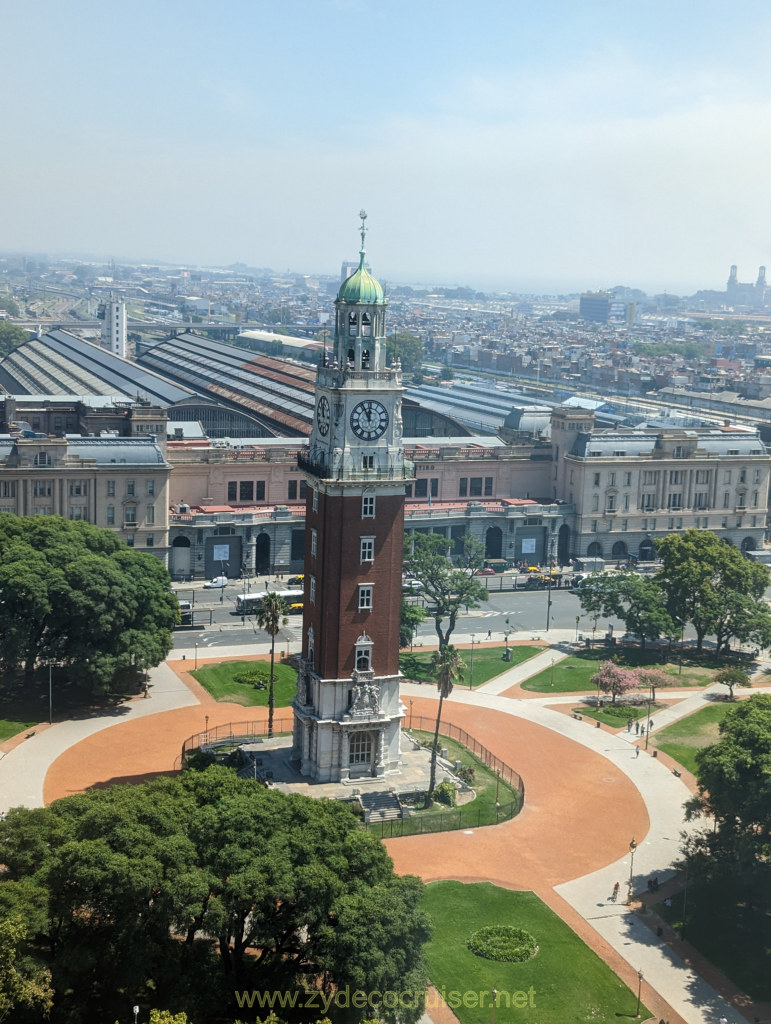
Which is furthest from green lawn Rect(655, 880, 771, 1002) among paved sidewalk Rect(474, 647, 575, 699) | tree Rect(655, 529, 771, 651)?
tree Rect(655, 529, 771, 651)

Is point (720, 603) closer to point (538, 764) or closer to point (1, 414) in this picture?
point (538, 764)

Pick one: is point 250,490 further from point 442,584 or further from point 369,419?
point 369,419

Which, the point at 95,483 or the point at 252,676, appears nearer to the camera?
the point at 252,676

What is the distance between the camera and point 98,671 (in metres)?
102

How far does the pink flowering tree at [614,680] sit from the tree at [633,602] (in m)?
12.8

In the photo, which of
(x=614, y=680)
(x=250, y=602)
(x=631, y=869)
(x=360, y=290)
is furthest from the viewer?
(x=250, y=602)

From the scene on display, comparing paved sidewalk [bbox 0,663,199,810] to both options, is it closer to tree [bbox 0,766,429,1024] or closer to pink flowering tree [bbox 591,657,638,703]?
tree [bbox 0,766,429,1024]

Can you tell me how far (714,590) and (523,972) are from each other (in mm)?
65587

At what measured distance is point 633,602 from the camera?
12762 cm

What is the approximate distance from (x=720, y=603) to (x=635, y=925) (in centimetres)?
5609

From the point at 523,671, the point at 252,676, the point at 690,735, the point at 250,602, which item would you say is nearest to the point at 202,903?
the point at 252,676

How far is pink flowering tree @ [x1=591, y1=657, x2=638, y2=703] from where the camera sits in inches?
4370

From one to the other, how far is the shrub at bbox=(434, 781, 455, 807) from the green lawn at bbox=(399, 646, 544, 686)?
1012 inches

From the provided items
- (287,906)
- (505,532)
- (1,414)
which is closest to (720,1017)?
(287,906)
